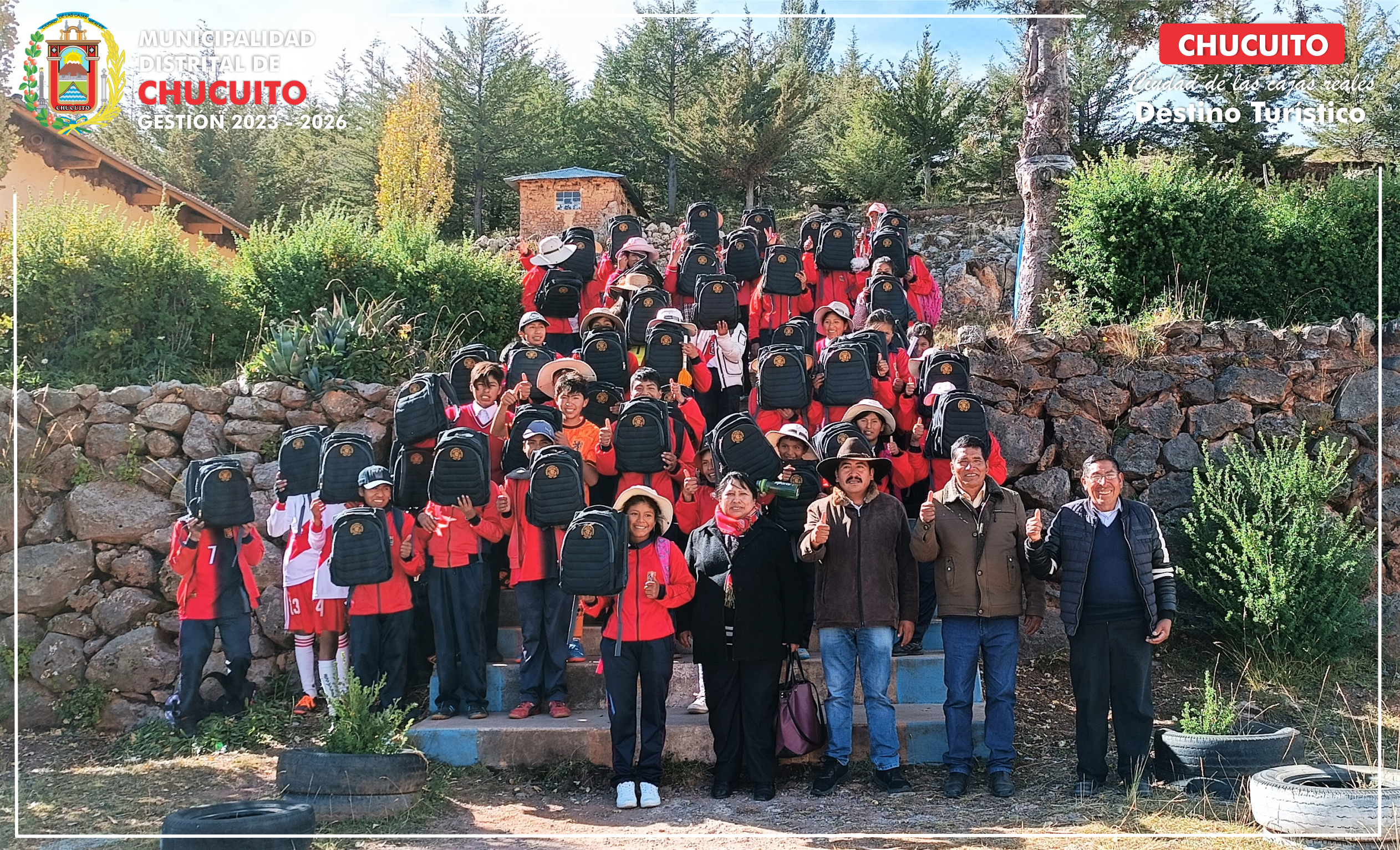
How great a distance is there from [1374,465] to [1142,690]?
15.8 feet

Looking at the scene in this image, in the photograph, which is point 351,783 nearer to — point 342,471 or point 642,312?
point 342,471

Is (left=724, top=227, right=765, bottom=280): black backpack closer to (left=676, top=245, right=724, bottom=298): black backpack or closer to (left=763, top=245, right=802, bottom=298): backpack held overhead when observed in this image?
(left=676, top=245, right=724, bottom=298): black backpack

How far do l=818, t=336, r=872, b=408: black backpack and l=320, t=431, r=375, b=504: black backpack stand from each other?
10.5 feet

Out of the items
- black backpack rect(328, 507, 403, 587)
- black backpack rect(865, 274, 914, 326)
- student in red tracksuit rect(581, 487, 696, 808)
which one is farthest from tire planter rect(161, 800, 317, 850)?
black backpack rect(865, 274, 914, 326)

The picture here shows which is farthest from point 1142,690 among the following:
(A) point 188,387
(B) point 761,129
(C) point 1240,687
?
(B) point 761,129

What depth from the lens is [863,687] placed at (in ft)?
20.4

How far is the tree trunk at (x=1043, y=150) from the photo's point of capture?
477 inches

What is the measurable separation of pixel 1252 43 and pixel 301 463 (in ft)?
28.5

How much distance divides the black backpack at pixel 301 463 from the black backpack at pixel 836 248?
542cm

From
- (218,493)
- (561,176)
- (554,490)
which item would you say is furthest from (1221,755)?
(561,176)

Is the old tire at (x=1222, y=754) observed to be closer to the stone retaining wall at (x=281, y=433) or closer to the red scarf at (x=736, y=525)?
the red scarf at (x=736, y=525)

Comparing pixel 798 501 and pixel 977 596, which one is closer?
pixel 977 596

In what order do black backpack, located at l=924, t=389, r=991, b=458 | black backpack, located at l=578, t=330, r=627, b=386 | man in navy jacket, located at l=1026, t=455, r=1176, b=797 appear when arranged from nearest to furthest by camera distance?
1. man in navy jacket, located at l=1026, t=455, r=1176, b=797
2. black backpack, located at l=924, t=389, r=991, b=458
3. black backpack, located at l=578, t=330, r=627, b=386

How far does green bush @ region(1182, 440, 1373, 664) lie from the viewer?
796 cm
